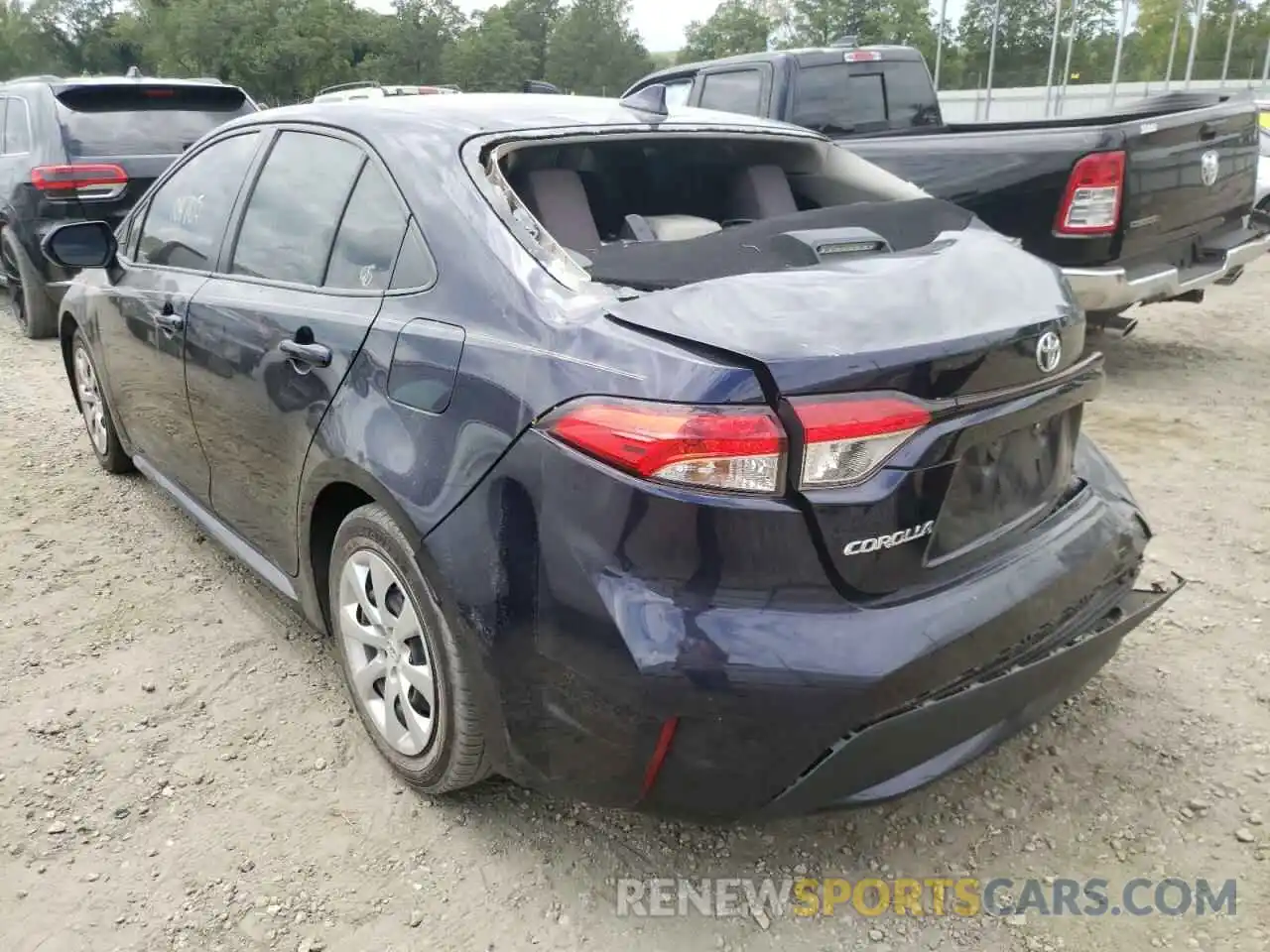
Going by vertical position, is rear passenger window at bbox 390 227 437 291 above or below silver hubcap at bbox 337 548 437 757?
above

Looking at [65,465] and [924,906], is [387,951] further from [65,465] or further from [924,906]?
[65,465]

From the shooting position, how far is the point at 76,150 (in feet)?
22.7

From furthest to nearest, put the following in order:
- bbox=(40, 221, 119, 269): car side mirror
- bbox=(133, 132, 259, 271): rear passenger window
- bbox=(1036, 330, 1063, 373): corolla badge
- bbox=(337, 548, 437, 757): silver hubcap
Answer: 1. bbox=(40, 221, 119, 269): car side mirror
2. bbox=(133, 132, 259, 271): rear passenger window
3. bbox=(337, 548, 437, 757): silver hubcap
4. bbox=(1036, 330, 1063, 373): corolla badge

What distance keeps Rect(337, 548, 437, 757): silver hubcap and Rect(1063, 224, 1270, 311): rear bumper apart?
3848mm

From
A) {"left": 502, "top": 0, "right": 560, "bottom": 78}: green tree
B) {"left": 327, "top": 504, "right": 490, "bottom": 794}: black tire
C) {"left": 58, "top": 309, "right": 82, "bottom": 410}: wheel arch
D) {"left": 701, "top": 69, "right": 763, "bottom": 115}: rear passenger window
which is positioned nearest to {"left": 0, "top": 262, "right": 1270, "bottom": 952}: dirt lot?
{"left": 327, "top": 504, "right": 490, "bottom": 794}: black tire

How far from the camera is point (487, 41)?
6366cm

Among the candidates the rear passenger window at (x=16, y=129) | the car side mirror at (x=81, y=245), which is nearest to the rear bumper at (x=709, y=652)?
the car side mirror at (x=81, y=245)

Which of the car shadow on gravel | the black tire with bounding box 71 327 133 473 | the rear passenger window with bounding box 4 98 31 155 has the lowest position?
the car shadow on gravel

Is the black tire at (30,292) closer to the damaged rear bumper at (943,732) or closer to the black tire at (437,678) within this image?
the black tire at (437,678)

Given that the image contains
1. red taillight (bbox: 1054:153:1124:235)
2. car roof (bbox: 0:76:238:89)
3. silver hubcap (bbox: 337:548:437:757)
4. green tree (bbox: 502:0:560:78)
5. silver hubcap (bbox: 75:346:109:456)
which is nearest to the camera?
silver hubcap (bbox: 337:548:437:757)

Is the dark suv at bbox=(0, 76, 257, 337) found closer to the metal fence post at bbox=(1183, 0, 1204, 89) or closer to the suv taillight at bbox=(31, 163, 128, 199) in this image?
the suv taillight at bbox=(31, 163, 128, 199)

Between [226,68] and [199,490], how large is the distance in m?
56.8

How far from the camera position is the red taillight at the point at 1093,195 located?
498cm

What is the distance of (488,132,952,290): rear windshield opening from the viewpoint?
2.23 meters
